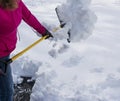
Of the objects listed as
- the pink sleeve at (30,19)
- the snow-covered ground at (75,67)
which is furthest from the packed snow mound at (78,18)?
the pink sleeve at (30,19)

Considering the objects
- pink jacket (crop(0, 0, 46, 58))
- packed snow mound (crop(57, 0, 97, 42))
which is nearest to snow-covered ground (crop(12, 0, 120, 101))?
packed snow mound (crop(57, 0, 97, 42))

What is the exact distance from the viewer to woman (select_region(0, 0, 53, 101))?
303 centimetres

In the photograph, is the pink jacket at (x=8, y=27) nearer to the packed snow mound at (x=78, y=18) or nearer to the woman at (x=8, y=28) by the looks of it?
the woman at (x=8, y=28)

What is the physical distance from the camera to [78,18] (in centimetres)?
469

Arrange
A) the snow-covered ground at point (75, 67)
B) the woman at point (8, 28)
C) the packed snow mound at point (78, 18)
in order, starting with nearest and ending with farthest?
the woman at point (8, 28) < the snow-covered ground at point (75, 67) < the packed snow mound at point (78, 18)

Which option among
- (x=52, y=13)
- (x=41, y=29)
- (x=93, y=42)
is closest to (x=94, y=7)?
(x=52, y=13)

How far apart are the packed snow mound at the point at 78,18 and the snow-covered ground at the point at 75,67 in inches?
2.6

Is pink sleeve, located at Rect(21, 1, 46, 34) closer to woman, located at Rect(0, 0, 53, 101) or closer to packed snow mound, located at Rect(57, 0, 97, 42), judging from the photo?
woman, located at Rect(0, 0, 53, 101)

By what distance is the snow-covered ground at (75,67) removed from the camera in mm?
4121

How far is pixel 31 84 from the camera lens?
4.56 m

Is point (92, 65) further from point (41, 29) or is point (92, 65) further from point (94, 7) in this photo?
point (94, 7)

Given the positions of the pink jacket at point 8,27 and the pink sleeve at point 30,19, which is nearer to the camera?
the pink jacket at point 8,27

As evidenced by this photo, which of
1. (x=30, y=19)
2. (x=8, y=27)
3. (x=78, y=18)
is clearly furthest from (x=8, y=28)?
(x=78, y=18)

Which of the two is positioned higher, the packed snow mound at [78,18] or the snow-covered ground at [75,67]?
the packed snow mound at [78,18]
